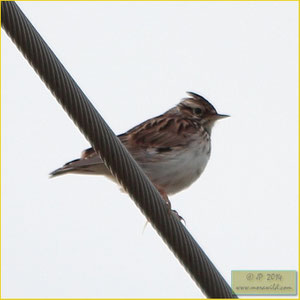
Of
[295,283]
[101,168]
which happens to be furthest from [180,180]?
[295,283]

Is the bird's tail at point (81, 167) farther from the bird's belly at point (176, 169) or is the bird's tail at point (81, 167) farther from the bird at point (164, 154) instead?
the bird's belly at point (176, 169)

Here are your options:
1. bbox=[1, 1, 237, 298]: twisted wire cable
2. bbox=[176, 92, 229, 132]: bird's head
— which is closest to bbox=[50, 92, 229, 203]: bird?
bbox=[176, 92, 229, 132]: bird's head

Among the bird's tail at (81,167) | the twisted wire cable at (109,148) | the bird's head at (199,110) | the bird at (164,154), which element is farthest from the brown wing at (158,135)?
the twisted wire cable at (109,148)

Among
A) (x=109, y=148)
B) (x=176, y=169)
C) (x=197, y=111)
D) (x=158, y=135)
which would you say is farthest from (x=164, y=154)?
(x=109, y=148)

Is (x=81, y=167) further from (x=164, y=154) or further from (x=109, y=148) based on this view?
(x=109, y=148)

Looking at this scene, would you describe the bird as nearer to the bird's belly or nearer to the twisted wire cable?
the bird's belly

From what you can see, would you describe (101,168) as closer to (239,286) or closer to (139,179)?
(239,286)

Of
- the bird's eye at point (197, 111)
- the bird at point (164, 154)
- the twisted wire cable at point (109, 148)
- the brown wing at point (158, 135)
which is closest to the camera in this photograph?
the twisted wire cable at point (109, 148)

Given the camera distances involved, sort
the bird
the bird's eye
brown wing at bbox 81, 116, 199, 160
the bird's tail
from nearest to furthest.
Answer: the bird's tail → the bird → brown wing at bbox 81, 116, 199, 160 → the bird's eye
